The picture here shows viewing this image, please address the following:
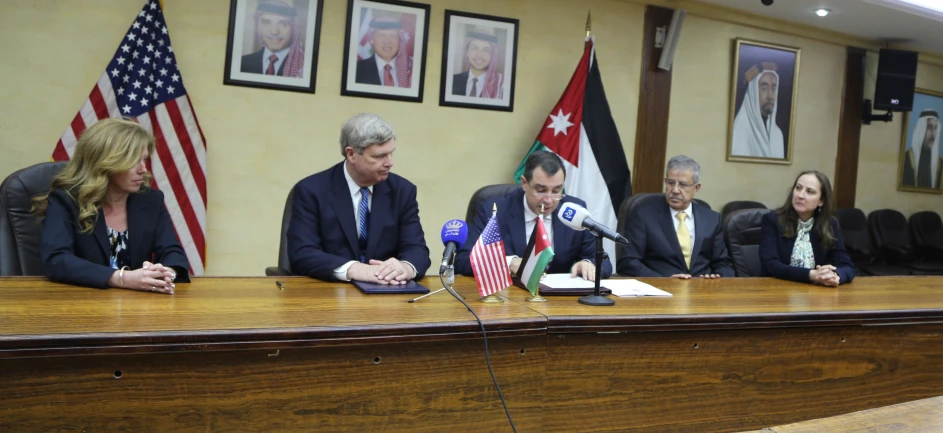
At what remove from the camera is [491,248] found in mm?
2576

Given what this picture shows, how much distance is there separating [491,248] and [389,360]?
620 millimetres

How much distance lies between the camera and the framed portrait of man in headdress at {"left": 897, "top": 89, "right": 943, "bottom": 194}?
7895 mm

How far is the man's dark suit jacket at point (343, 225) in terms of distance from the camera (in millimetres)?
3035

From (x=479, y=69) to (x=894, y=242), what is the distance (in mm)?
4670

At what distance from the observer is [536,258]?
264 cm

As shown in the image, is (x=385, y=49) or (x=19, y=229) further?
(x=385, y=49)

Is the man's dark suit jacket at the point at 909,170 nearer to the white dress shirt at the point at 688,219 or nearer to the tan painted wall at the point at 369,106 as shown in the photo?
the tan painted wall at the point at 369,106

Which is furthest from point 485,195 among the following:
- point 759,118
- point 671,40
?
point 759,118

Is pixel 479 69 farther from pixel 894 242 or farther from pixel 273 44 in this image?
pixel 894 242

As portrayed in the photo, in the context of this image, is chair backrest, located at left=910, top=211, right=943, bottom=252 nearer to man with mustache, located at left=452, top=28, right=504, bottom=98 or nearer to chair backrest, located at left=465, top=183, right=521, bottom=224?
man with mustache, located at left=452, top=28, right=504, bottom=98

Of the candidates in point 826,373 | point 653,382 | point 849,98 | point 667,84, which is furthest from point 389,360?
point 849,98

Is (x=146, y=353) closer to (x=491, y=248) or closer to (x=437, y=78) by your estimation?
(x=491, y=248)

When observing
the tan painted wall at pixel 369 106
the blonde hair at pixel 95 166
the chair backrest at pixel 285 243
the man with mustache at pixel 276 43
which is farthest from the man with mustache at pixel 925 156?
the blonde hair at pixel 95 166

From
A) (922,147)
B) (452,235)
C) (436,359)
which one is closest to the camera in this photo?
(436,359)
